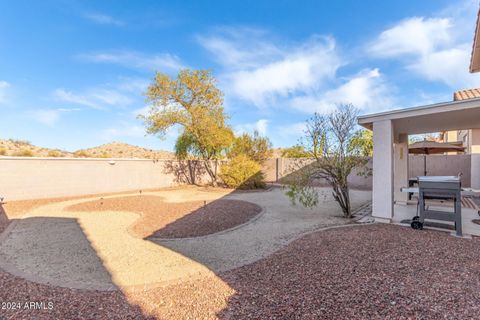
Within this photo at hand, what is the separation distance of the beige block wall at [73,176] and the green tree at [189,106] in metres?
2.58

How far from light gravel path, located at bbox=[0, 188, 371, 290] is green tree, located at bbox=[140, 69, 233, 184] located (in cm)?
821

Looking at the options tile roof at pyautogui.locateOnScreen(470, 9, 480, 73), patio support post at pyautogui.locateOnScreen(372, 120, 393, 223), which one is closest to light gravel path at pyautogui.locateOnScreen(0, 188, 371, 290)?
patio support post at pyautogui.locateOnScreen(372, 120, 393, 223)

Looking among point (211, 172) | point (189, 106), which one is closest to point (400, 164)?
point (189, 106)

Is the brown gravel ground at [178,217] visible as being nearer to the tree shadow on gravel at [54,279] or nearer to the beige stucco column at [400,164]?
the tree shadow on gravel at [54,279]

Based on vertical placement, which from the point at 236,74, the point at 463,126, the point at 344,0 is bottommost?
the point at 463,126

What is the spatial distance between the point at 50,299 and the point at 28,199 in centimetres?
1060

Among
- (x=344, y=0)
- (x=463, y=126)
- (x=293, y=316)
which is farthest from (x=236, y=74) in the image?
(x=293, y=316)

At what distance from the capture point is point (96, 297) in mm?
3023

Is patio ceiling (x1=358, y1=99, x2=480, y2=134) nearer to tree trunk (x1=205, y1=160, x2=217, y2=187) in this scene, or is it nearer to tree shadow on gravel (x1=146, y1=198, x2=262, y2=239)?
tree shadow on gravel (x1=146, y1=198, x2=262, y2=239)

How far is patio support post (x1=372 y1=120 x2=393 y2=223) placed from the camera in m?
5.91

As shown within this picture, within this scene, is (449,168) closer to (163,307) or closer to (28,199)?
(163,307)

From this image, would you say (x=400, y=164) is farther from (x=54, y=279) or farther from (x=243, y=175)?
(x=54, y=279)

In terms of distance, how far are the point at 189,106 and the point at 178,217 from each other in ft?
31.1

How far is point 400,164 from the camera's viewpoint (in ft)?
29.8
